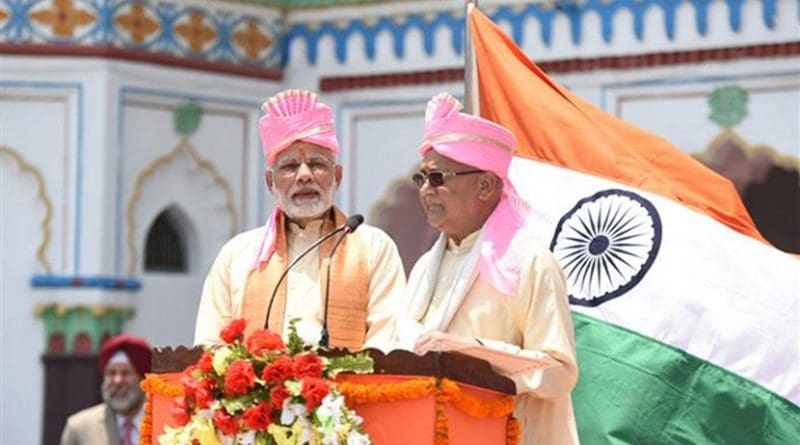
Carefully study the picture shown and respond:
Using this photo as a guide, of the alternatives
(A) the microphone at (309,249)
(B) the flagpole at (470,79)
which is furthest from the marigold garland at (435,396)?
(B) the flagpole at (470,79)

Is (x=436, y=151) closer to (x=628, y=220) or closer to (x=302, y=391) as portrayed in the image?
(x=302, y=391)

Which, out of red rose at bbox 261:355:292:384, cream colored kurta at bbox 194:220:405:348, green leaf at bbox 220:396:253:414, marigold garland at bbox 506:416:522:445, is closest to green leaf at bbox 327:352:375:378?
red rose at bbox 261:355:292:384

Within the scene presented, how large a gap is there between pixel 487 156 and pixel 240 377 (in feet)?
3.34

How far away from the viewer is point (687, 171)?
941cm

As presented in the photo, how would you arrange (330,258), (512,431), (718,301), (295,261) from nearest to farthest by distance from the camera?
1. (512,431)
2. (295,261)
3. (330,258)
4. (718,301)

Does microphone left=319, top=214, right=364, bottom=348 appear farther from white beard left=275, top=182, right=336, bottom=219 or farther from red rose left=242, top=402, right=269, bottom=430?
Answer: red rose left=242, top=402, right=269, bottom=430

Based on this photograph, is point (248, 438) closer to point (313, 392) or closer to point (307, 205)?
point (313, 392)

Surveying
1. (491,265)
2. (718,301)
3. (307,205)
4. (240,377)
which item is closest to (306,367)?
(240,377)

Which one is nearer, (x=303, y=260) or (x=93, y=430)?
(x=303, y=260)

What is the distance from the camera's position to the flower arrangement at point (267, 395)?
19.7 feet

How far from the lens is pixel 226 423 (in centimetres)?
610

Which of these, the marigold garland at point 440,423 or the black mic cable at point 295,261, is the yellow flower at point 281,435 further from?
the black mic cable at point 295,261

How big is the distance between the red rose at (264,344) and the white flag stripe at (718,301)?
10.4 feet

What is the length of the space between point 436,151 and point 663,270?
107 inches
